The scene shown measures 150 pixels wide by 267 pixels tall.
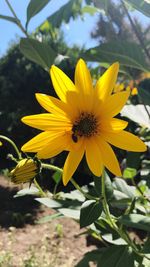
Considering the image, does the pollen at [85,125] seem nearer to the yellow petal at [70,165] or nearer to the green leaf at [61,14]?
the yellow petal at [70,165]

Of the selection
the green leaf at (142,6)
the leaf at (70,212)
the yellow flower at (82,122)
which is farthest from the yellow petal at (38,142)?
the leaf at (70,212)

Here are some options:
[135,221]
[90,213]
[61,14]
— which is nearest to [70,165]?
[90,213]

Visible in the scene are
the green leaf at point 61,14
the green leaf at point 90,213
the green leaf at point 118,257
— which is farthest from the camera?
the green leaf at point 61,14

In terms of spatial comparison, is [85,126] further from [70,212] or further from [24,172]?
[70,212]

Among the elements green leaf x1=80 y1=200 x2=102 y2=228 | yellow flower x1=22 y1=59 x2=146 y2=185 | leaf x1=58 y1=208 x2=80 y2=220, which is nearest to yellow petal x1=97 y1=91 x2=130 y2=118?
yellow flower x1=22 y1=59 x2=146 y2=185

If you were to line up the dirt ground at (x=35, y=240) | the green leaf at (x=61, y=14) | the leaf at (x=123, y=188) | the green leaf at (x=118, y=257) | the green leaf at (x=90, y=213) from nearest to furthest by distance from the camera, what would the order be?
the green leaf at (x=90, y=213), the green leaf at (x=118, y=257), the leaf at (x=123, y=188), the green leaf at (x=61, y=14), the dirt ground at (x=35, y=240)

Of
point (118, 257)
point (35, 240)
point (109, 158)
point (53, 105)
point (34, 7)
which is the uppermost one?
point (34, 7)
